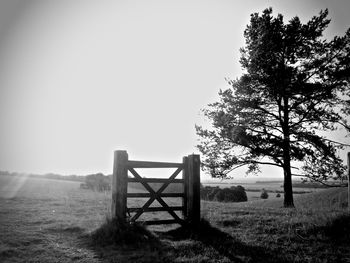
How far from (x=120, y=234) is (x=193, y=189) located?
8.73ft

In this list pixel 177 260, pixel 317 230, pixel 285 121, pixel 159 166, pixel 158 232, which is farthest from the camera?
pixel 285 121

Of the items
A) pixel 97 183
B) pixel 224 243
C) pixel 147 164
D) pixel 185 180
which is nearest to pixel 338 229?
pixel 224 243

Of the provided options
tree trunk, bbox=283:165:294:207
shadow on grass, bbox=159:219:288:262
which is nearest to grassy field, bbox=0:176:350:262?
shadow on grass, bbox=159:219:288:262

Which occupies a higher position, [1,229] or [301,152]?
[301,152]

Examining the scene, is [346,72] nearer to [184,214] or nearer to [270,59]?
[270,59]

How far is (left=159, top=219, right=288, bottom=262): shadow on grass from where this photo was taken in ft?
17.8

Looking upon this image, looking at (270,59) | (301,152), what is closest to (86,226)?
(301,152)

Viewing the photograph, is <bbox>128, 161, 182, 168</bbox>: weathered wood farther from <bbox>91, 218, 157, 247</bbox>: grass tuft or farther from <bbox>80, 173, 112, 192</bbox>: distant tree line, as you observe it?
<bbox>80, 173, 112, 192</bbox>: distant tree line

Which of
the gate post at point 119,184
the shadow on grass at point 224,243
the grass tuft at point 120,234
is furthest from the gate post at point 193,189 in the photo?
the gate post at point 119,184

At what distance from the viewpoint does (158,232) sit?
24.3 feet

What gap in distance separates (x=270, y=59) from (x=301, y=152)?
16.1ft

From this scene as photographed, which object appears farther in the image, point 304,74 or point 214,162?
point 214,162

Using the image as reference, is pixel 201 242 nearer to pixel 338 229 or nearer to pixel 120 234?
pixel 120 234

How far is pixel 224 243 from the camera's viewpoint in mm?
6312
